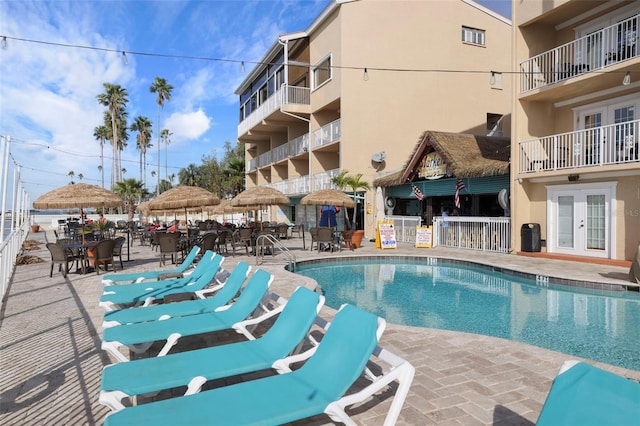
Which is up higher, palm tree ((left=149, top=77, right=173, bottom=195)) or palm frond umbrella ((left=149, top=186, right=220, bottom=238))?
palm tree ((left=149, top=77, right=173, bottom=195))

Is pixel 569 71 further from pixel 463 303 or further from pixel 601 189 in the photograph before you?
pixel 463 303

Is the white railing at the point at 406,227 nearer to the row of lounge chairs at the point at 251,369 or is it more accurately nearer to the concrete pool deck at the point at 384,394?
the concrete pool deck at the point at 384,394

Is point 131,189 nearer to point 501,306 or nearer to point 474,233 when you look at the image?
point 474,233

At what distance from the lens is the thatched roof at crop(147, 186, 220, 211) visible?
11148 millimetres

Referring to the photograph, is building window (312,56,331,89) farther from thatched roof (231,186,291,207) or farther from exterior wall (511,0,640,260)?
exterior wall (511,0,640,260)

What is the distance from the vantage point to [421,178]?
17.0 m

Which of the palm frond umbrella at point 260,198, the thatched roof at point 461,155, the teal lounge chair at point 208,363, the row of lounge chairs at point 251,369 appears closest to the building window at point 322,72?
the thatched roof at point 461,155

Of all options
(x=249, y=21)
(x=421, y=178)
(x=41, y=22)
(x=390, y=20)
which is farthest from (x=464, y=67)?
(x=41, y=22)

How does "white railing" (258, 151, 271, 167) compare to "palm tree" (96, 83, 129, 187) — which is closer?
"white railing" (258, 151, 271, 167)

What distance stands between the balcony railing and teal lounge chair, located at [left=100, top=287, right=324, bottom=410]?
12.1 meters

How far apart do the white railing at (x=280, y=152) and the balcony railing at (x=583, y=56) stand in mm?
15115

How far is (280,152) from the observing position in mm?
26406

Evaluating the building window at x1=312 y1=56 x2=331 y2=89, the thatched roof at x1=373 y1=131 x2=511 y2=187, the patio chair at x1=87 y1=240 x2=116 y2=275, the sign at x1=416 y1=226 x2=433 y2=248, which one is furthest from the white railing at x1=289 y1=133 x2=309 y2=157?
the patio chair at x1=87 y1=240 x2=116 y2=275

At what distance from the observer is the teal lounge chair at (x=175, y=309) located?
4297 millimetres
